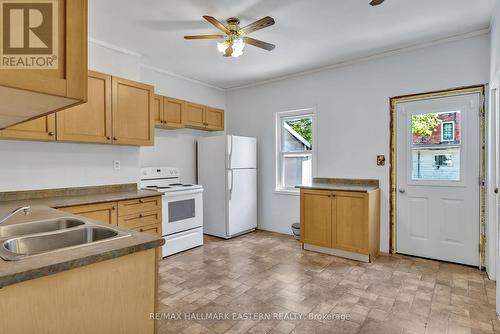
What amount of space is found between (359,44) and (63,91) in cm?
339

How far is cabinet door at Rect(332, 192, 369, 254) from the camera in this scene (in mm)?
3328

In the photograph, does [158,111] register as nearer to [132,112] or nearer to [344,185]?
[132,112]

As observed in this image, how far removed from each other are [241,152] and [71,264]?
3656 millimetres

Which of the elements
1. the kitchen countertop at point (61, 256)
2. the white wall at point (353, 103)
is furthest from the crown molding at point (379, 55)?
the kitchen countertop at point (61, 256)

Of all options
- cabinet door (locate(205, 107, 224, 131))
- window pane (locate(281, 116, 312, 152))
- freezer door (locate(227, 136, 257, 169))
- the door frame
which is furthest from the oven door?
the door frame

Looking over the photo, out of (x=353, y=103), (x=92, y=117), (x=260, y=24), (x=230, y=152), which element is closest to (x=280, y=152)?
(x=230, y=152)

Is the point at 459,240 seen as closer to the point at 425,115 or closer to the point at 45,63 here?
the point at 425,115

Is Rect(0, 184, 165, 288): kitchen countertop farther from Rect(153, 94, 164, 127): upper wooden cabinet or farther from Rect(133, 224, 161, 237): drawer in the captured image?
Rect(153, 94, 164, 127): upper wooden cabinet

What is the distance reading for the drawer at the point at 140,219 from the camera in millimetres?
2926

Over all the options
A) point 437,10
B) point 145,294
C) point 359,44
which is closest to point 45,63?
point 145,294

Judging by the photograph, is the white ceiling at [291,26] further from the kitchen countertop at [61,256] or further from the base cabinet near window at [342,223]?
the kitchen countertop at [61,256]

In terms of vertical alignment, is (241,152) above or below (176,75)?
below

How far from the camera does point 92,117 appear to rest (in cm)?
294

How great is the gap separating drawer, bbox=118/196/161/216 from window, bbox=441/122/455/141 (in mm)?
3447
